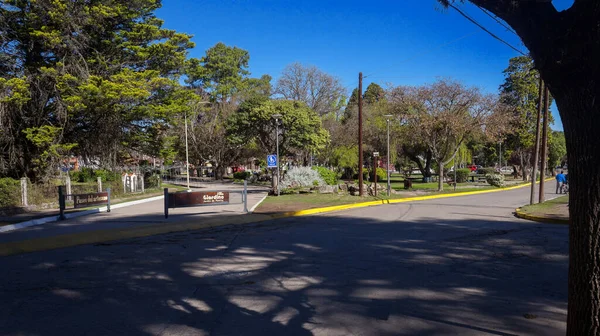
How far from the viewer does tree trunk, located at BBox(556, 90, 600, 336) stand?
308 centimetres

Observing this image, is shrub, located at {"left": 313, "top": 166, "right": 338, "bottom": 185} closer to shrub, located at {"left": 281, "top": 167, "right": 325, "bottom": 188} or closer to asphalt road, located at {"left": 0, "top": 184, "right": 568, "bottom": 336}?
shrub, located at {"left": 281, "top": 167, "right": 325, "bottom": 188}

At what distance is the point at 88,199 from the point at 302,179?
1512cm

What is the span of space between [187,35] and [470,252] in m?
27.7

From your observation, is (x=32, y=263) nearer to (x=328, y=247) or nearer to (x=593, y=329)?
(x=328, y=247)

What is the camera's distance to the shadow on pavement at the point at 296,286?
16.6ft

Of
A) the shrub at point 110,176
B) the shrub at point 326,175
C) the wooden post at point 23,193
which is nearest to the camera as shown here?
the wooden post at point 23,193

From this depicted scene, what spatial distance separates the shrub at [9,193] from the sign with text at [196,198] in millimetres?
7736

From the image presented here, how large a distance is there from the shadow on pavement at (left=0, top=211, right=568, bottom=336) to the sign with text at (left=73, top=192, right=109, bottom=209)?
6.38 metres

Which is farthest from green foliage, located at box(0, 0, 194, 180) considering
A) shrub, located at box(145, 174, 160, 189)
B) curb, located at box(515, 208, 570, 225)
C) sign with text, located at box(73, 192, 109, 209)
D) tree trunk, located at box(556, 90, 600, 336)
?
tree trunk, located at box(556, 90, 600, 336)

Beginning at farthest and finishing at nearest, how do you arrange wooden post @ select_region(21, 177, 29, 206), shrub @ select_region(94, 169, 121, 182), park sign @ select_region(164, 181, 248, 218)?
shrub @ select_region(94, 169, 121, 182) → wooden post @ select_region(21, 177, 29, 206) → park sign @ select_region(164, 181, 248, 218)

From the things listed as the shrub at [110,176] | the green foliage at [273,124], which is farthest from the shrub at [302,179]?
the shrub at [110,176]

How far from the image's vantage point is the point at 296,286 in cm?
666

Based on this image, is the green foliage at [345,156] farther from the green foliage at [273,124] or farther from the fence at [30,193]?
the fence at [30,193]

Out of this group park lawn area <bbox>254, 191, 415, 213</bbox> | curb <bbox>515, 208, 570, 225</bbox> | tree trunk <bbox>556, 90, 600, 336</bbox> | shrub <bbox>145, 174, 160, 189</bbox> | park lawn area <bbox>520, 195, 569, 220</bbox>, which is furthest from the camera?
shrub <bbox>145, 174, 160, 189</bbox>
